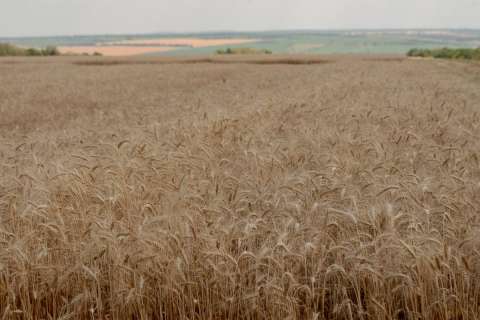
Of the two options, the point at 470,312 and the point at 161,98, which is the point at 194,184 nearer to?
the point at 470,312

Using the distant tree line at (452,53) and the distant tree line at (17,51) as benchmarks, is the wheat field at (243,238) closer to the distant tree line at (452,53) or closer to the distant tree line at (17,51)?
the distant tree line at (452,53)

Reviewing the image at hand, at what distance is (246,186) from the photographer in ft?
12.8

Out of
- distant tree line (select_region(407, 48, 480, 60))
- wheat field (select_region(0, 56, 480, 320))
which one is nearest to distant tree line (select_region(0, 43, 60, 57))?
distant tree line (select_region(407, 48, 480, 60))

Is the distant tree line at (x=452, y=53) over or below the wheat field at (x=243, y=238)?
below

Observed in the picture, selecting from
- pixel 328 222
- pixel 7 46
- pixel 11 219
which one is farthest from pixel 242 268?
pixel 7 46

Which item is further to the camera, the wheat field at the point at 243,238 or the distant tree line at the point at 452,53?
the distant tree line at the point at 452,53

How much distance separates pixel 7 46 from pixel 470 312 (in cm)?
8294

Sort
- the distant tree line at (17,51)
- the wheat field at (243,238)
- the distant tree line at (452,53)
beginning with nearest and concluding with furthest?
the wheat field at (243,238)
the distant tree line at (452,53)
the distant tree line at (17,51)

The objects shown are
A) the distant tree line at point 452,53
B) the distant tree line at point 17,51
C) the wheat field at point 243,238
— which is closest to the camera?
the wheat field at point 243,238

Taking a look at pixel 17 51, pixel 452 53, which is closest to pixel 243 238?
pixel 452 53

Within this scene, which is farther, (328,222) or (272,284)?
(328,222)

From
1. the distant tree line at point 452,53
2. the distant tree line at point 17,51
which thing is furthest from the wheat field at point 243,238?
the distant tree line at point 17,51

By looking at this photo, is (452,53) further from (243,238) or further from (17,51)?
(243,238)

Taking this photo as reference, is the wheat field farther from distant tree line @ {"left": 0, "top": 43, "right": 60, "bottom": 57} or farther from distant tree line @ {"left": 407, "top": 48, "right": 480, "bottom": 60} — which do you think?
distant tree line @ {"left": 0, "top": 43, "right": 60, "bottom": 57}
